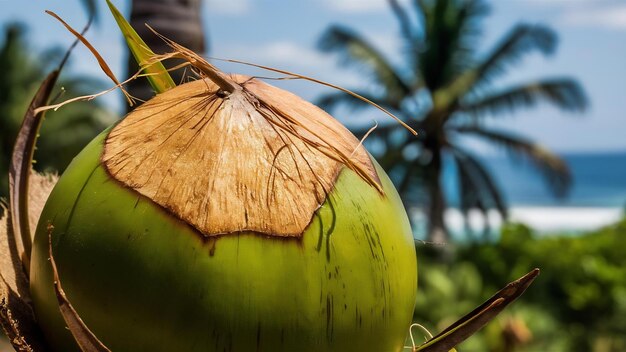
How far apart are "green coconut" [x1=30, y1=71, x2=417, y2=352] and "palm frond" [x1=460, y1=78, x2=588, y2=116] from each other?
20322 millimetres

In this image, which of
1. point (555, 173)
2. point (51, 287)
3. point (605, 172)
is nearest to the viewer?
point (51, 287)

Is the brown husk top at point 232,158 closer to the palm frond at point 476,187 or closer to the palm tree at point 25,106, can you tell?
the palm frond at point 476,187

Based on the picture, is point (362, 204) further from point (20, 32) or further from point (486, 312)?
point (20, 32)

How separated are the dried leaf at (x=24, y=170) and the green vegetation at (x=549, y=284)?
15.5m

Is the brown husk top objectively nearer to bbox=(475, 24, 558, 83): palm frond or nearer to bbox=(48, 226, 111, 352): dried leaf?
bbox=(48, 226, 111, 352): dried leaf

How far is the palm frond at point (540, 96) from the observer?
69.2ft

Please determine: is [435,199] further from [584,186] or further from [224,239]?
[584,186]

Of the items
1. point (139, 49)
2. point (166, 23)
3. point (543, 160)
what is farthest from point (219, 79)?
point (543, 160)

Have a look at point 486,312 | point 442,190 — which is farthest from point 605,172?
point 486,312

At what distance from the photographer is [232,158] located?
1.57 m

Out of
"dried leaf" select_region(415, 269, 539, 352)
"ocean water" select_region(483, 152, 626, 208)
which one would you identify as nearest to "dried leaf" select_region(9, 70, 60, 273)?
"dried leaf" select_region(415, 269, 539, 352)

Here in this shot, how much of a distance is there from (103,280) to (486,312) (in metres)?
0.79

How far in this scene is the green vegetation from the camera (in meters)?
18.1

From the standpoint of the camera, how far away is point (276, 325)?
149 cm
